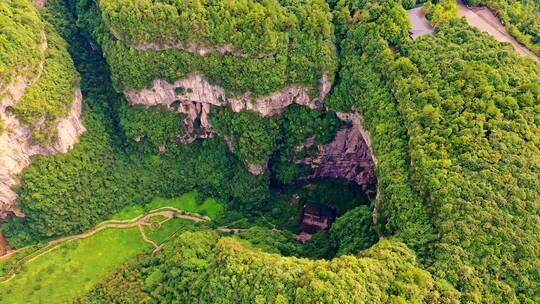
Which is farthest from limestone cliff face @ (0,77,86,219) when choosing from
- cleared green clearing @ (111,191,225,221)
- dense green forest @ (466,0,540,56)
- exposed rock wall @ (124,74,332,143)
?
dense green forest @ (466,0,540,56)

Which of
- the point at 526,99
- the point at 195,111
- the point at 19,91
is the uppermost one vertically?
the point at 526,99

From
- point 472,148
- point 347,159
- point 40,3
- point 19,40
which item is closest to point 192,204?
point 347,159

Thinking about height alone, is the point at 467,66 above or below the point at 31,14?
above

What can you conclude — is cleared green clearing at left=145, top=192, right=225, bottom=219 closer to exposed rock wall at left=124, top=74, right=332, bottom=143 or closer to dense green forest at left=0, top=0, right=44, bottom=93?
exposed rock wall at left=124, top=74, right=332, bottom=143

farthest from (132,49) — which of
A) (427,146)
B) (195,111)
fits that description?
(427,146)

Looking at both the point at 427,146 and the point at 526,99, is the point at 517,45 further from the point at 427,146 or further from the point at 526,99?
the point at 427,146

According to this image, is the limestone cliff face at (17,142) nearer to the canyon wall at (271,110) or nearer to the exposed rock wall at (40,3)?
the canyon wall at (271,110)
